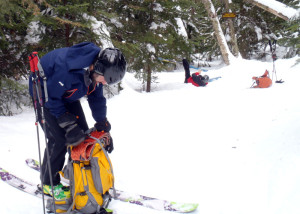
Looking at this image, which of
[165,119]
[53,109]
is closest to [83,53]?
[53,109]

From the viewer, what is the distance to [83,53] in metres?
2.94

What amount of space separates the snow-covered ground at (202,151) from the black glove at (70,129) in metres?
0.98

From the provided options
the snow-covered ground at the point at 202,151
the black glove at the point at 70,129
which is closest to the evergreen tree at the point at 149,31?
the snow-covered ground at the point at 202,151

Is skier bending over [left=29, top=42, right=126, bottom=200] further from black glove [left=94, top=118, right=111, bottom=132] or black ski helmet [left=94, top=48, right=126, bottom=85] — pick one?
black glove [left=94, top=118, right=111, bottom=132]

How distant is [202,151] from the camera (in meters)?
4.93

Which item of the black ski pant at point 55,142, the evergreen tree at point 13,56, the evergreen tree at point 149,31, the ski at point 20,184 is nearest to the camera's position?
the black ski pant at point 55,142

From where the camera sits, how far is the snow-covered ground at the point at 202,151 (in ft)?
10.7

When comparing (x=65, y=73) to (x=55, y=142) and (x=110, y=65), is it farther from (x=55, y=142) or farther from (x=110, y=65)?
(x=55, y=142)

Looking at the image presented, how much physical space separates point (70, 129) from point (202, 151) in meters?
2.82

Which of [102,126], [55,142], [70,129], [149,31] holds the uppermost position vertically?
[149,31]

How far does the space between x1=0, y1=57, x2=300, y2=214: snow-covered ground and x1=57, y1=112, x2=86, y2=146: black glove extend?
0.98m

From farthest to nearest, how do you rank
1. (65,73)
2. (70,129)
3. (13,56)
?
(13,56)
(70,129)
(65,73)

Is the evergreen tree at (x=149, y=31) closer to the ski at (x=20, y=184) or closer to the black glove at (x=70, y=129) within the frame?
the ski at (x=20, y=184)

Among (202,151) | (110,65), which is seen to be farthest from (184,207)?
(110,65)
